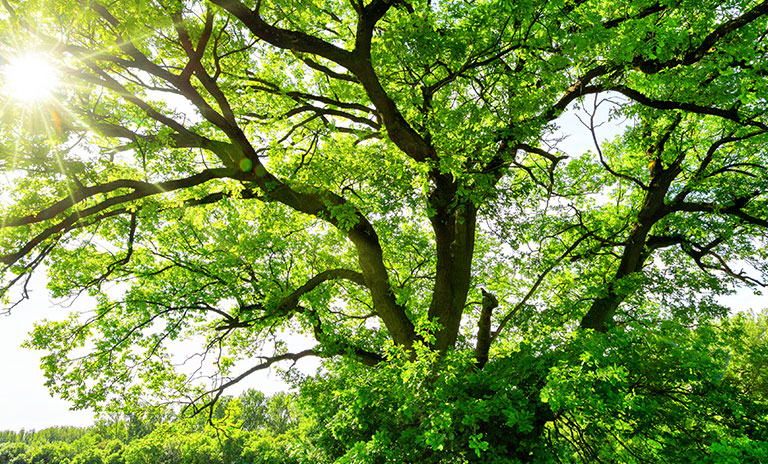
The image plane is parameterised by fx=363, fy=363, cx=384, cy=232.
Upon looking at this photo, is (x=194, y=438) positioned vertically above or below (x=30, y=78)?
below

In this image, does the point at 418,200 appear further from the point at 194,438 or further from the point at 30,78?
the point at 194,438

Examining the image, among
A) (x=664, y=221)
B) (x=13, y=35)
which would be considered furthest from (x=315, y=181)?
(x=664, y=221)

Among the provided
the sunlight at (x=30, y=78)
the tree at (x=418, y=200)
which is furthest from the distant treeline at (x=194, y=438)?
the sunlight at (x=30, y=78)

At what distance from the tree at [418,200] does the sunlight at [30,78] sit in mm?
133

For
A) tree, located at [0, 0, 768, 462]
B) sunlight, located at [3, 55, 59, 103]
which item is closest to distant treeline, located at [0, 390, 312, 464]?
tree, located at [0, 0, 768, 462]

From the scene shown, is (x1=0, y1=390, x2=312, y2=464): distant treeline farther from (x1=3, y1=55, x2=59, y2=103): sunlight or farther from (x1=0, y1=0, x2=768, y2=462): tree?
(x1=3, y1=55, x2=59, y2=103): sunlight

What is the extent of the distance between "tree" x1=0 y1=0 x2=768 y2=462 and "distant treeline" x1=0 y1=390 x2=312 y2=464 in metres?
0.71

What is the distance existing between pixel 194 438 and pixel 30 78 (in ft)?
136

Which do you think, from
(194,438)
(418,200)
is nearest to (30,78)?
(418,200)

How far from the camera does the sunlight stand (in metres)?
4.92

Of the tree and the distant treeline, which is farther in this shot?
the distant treeline

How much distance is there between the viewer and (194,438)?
3666 cm

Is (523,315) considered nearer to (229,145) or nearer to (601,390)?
(601,390)

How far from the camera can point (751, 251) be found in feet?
29.4
